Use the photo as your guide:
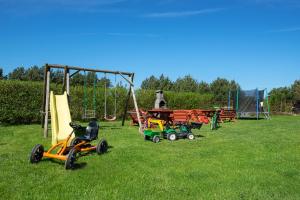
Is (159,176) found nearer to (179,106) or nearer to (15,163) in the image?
(15,163)

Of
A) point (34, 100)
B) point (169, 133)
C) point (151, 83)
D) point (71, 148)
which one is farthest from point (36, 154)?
point (151, 83)

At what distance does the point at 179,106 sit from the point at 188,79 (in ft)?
75.6

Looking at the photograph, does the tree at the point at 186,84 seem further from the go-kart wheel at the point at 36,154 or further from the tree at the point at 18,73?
the go-kart wheel at the point at 36,154

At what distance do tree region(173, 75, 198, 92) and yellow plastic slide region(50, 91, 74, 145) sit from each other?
35.9 metres

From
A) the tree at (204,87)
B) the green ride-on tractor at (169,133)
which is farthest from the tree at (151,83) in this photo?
the green ride-on tractor at (169,133)

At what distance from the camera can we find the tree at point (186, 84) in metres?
45.2

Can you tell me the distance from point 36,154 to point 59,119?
259 centimetres

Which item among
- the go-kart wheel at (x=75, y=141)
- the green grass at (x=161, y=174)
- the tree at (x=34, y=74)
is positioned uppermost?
the tree at (x=34, y=74)

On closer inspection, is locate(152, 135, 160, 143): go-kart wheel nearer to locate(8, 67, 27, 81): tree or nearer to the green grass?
the green grass

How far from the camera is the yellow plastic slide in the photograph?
27.3 feet

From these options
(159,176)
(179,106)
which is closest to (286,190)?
(159,176)

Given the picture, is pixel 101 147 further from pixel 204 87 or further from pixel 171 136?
pixel 204 87

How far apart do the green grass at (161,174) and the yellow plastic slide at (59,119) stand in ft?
2.85

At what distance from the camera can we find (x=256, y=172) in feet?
19.7
